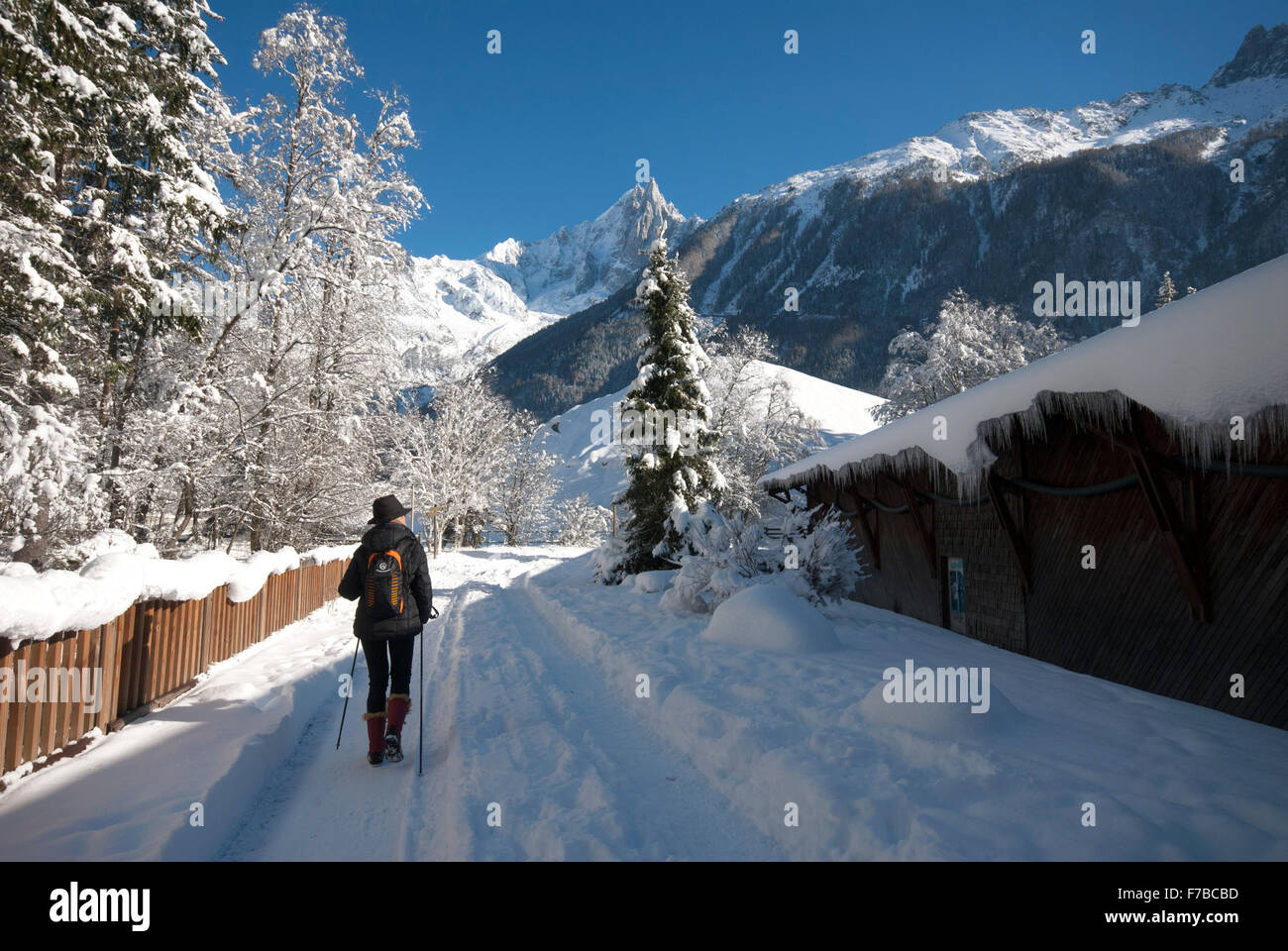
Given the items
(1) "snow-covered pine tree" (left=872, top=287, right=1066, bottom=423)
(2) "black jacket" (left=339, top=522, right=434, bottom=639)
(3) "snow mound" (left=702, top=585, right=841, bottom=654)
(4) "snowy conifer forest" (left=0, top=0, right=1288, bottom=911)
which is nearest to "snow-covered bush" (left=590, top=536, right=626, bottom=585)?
(4) "snowy conifer forest" (left=0, top=0, right=1288, bottom=911)

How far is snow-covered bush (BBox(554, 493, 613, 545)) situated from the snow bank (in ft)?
123

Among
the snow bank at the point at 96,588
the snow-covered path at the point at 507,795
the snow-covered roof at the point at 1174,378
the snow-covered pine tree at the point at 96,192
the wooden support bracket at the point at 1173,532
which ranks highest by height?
the snow-covered pine tree at the point at 96,192

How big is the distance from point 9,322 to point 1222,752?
12.9m

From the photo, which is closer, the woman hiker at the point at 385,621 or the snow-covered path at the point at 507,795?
the snow-covered path at the point at 507,795

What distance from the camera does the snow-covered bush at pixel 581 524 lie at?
44.2 m

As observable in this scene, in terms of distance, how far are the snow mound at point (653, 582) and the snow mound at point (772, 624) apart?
17.3 feet

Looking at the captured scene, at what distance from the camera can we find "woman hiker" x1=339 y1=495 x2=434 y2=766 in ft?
14.3

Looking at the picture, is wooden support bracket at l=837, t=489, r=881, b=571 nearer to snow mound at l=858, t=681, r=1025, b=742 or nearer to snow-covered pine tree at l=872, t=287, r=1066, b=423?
snow mound at l=858, t=681, r=1025, b=742

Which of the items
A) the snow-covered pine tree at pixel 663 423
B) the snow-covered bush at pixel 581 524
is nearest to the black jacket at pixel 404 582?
the snow-covered pine tree at pixel 663 423

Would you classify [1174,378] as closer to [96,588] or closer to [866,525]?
[96,588]

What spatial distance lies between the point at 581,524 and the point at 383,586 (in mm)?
40474

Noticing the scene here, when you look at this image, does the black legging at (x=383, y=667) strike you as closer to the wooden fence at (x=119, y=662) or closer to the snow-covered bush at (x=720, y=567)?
the wooden fence at (x=119, y=662)
